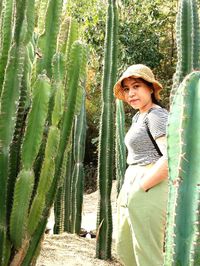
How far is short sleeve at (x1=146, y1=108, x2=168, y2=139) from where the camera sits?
2.65 meters

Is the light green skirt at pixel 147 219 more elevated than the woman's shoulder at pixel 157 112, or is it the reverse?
the woman's shoulder at pixel 157 112

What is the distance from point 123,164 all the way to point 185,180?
369 cm

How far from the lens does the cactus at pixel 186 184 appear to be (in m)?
1.23

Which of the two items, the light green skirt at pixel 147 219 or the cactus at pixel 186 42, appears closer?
the cactus at pixel 186 42

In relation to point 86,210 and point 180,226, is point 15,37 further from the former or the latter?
point 86,210

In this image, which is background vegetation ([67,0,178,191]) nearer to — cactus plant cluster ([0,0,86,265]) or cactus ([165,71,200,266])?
cactus plant cluster ([0,0,86,265])

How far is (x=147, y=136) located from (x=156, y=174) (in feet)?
0.97

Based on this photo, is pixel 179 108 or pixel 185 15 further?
pixel 185 15

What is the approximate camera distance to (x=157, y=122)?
8.75 feet

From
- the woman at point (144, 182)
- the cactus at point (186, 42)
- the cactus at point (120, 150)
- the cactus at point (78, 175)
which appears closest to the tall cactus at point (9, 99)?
the woman at point (144, 182)

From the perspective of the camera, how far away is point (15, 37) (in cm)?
256

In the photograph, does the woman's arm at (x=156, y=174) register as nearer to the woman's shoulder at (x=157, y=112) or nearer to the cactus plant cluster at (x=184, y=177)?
the woman's shoulder at (x=157, y=112)

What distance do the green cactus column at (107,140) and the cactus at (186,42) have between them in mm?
1916

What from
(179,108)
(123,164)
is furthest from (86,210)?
(179,108)
